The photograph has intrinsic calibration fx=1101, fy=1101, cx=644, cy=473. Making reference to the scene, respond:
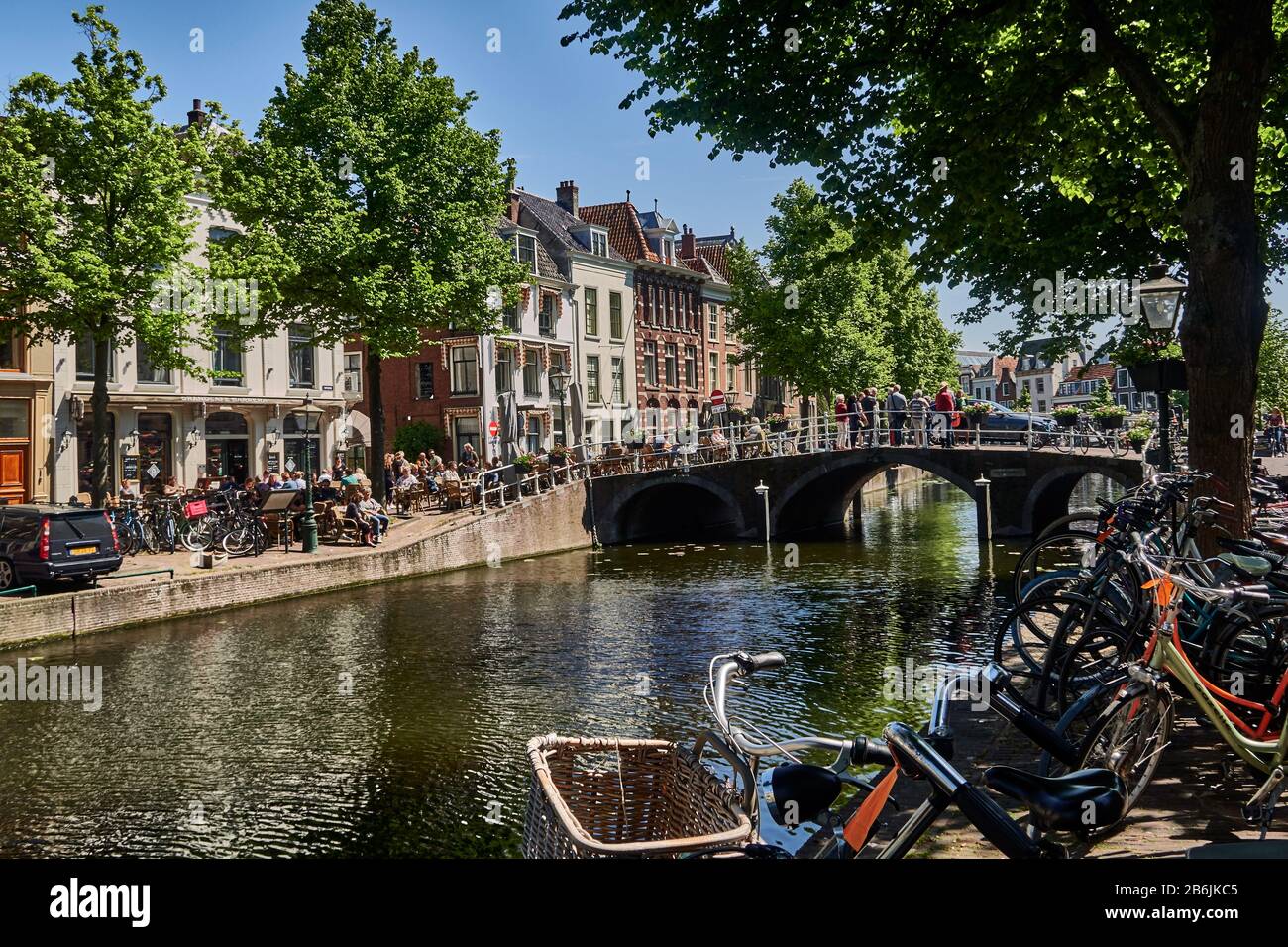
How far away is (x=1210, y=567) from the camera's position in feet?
23.6

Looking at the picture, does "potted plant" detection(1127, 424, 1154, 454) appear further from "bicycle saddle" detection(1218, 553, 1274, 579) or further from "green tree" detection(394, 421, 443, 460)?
"green tree" detection(394, 421, 443, 460)

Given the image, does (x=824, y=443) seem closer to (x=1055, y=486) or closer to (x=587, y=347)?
(x=1055, y=486)

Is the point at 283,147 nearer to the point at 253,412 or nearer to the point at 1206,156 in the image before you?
the point at 253,412

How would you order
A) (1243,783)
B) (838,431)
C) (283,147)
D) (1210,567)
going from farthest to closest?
(838,431) → (283,147) → (1210,567) → (1243,783)

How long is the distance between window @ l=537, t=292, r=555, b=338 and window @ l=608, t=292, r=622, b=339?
4.38 metres

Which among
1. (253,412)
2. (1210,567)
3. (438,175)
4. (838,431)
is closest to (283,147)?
(438,175)

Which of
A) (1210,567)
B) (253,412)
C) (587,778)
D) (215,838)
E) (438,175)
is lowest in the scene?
(215,838)

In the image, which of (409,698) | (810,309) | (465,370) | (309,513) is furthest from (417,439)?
(409,698)

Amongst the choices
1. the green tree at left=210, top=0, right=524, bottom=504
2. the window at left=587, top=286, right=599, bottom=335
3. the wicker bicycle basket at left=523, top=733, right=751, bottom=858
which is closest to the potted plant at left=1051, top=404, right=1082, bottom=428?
the green tree at left=210, top=0, right=524, bottom=504

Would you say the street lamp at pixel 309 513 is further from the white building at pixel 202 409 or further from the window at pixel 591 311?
the window at pixel 591 311

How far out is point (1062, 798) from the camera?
9.62ft
